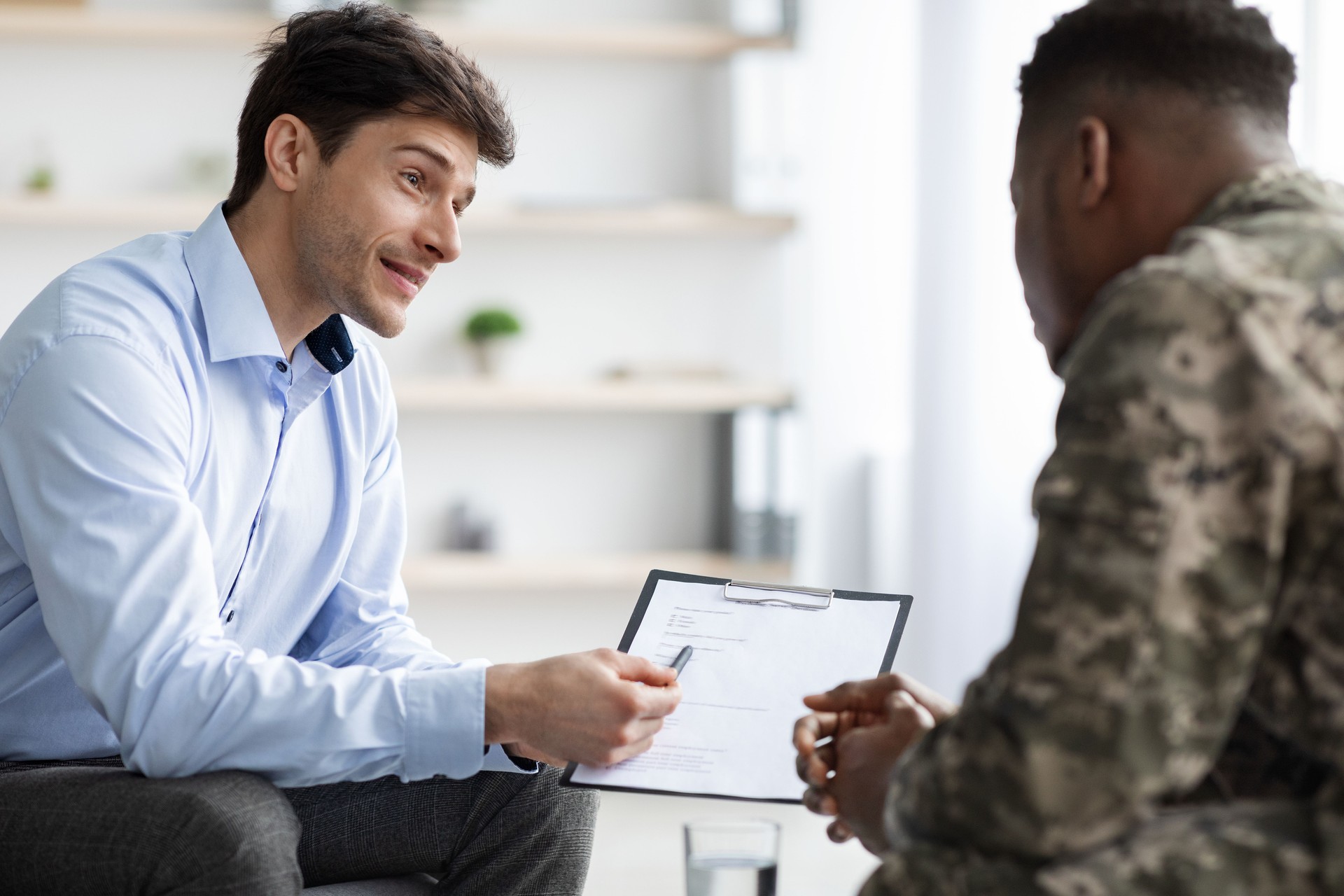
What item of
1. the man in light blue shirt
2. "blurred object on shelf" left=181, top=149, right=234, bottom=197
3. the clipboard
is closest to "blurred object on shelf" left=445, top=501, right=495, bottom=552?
"blurred object on shelf" left=181, top=149, right=234, bottom=197

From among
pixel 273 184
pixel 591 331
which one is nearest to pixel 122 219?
pixel 591 331

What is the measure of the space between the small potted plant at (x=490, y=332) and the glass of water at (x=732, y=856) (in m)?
2.53

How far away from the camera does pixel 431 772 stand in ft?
4.34

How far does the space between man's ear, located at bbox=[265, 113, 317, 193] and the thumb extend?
2.51ft

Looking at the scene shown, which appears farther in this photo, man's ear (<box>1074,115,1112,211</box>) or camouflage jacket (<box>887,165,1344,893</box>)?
man's ear (<box>1074,115,1112,211</box>)

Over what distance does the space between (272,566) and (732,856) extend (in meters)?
0.75

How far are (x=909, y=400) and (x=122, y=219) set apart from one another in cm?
221

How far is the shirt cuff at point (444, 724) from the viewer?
1.31 meters

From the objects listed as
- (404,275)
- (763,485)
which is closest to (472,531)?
(763,485)

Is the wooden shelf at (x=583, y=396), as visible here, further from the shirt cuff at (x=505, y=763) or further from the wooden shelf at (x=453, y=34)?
the shirt cuff at (x=505, y=763)

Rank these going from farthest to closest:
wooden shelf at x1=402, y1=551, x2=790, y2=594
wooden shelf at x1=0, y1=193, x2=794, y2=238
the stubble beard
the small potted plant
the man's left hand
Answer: the small potted plant < wooden shelf at x1=402, y1=551, x2=790, y2=594 < wooden shelf at x1=0, y1=193, x2=794, y2=238 < the stubble beard < the man's left hand

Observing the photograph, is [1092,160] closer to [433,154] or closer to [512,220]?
[433,154]

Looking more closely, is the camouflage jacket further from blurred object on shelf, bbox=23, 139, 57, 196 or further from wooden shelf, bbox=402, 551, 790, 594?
blurred object on shelf, bbox=23, 139, 57, 196

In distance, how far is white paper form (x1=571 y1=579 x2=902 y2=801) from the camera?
1307 millimetres
